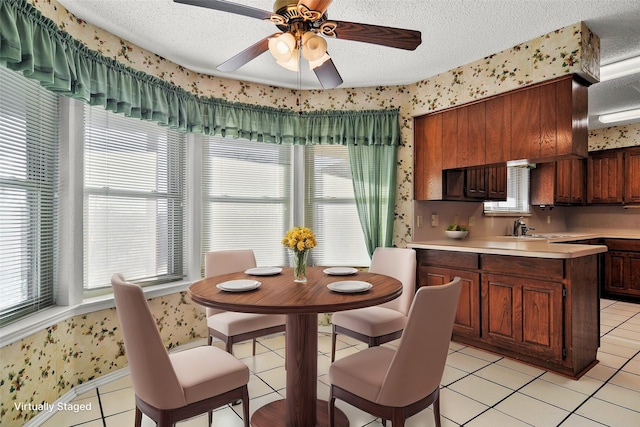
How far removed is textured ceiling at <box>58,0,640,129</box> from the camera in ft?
7.41

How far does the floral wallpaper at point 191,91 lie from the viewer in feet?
6.54

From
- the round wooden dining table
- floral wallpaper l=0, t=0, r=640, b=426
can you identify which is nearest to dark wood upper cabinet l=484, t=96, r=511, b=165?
floral wallpaper l=0, t=0, r=640, b=426

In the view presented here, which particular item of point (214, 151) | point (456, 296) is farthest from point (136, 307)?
point (214, 151)

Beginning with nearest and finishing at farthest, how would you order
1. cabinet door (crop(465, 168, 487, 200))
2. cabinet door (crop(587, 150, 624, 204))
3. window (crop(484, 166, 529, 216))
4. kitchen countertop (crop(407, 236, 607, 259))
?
kitchen countertop (crop(407, 236, 607, 259)), cabinet door (crop(465, 168, 487, 200)), window (crop(484, 166, 529, 216)), cabinet door (crop(587, 150, 624, 204))

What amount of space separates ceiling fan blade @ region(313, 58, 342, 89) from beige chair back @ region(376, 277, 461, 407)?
4.56 ft

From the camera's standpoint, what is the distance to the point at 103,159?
2623mm

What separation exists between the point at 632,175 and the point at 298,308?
580 centimetres

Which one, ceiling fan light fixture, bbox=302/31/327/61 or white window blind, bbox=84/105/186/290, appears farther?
white window blind, bbox=84/105/186/290

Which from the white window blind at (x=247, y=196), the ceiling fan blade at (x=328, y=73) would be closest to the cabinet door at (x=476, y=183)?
the white window blind at (x=247, y=196)

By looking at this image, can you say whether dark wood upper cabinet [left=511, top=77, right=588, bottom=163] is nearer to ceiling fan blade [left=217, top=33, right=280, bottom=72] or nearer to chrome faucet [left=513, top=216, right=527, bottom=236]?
chrome faucet [left=513, top=216, right=527, bottom=236]

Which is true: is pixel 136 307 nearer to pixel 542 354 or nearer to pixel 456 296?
pixel 456 296

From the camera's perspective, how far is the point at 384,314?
8.27ft

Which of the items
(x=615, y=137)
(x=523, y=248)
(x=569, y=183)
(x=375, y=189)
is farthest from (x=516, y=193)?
(x=375, y=189)

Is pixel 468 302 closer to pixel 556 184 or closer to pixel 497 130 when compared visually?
pixel 497 130
